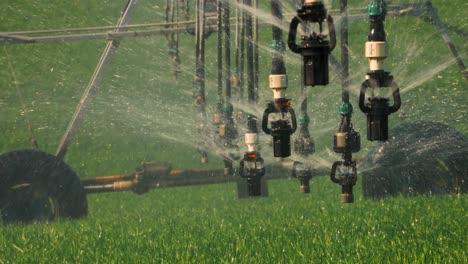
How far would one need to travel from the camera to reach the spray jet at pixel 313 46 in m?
6.67

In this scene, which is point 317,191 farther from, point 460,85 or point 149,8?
point 149,8

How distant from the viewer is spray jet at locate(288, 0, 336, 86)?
6668mm

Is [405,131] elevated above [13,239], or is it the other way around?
[405,131]

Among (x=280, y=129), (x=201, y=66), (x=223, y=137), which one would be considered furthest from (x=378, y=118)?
(x=201, y=66)

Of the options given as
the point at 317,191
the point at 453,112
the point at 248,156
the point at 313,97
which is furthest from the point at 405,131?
the point at 313,97

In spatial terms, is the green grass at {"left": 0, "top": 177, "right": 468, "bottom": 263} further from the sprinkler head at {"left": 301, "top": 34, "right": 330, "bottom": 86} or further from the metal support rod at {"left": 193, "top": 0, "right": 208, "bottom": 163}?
the sprinkler head at {"left": 301, "top": 34, "right": 330, "bottom": 86}

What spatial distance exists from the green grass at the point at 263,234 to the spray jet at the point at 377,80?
0.77 m

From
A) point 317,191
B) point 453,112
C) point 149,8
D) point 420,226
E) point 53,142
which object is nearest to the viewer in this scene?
point 420,226

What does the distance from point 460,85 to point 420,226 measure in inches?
720

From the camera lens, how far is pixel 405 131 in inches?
502

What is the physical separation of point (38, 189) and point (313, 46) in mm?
6530

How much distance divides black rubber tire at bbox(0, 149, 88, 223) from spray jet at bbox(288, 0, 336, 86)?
630 centimetres

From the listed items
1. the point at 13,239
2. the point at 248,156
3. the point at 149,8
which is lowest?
the point at 13,239

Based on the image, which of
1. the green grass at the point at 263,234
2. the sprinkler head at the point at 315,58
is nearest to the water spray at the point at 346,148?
the green grass at the point at 263,234
